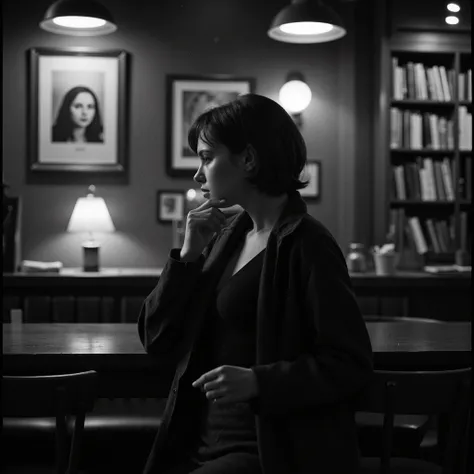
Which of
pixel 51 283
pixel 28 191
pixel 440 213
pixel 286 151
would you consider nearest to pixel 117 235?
pixel 28 191

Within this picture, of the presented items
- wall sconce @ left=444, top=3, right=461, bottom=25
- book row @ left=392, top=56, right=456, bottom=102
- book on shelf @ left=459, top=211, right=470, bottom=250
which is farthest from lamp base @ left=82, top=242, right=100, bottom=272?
wall sconce @ left=444, top=3, right=461, bottom=25

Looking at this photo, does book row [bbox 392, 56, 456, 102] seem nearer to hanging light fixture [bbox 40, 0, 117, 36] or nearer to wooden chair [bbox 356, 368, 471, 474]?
hanging light fixture [bbox 40, 0, 117, 36]

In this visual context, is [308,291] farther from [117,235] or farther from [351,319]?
[117,235]

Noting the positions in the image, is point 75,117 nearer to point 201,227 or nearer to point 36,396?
point 201,227

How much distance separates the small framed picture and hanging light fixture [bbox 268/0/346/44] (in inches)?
55.1

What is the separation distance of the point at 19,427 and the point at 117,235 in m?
3.03

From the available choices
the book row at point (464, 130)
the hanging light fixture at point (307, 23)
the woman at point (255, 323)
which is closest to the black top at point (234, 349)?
the woman at point (255, 323)

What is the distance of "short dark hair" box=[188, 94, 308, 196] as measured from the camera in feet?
5.46

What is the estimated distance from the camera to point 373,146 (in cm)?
520

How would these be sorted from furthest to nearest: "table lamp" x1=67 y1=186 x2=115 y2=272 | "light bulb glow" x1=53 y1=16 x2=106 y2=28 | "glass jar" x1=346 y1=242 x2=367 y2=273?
"table lamp" x1=67 y1=186 x2=115 y2=272 < "glass jar" x1=346 y1=242 x2=367 y2=273 < "light bulb glow" x1=53 y1=16 x2=106 y2=28

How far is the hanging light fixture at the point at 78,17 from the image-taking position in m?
3.84

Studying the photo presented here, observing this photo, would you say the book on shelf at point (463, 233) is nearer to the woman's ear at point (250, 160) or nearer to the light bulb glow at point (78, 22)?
the light bulb glow at point (78, 22)

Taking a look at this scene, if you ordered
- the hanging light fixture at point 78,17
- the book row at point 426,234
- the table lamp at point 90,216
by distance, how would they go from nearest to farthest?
the hanging light fixture at point 78,17 < the table lamp at point 90,216 < the book row at point 426,234

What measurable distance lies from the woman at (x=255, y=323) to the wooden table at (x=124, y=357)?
0.09 meters
